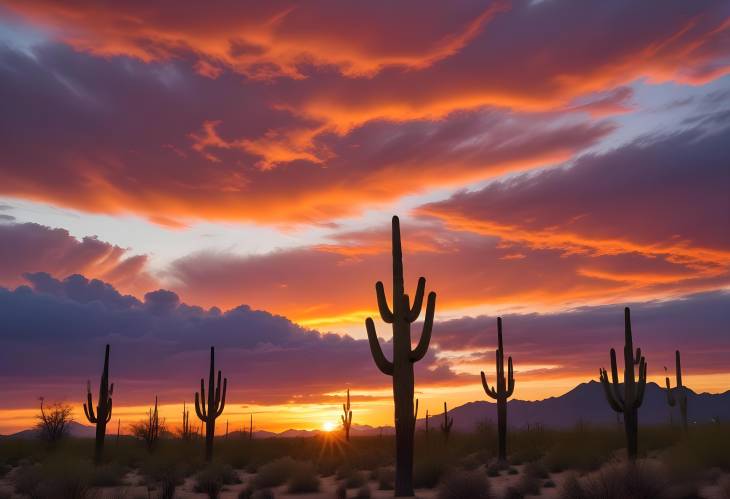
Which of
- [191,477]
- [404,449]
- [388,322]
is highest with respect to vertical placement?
[388,322]

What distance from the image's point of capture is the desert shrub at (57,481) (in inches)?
779

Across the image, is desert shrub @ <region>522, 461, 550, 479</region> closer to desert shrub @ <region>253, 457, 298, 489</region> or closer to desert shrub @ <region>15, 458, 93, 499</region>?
desert shrub @ <region>253, 457, 298, 489</region>

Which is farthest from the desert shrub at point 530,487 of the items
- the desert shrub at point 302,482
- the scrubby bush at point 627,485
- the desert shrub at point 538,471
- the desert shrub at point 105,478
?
the desert shrub at point 105,478

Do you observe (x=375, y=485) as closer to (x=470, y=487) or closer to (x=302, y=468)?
(x=302, y=468)

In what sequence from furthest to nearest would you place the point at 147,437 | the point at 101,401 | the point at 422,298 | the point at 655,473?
the point at 147,437 → the point at 101,401 → the point at 422,298 → the point at 655,473

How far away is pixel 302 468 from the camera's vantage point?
99.1 ft

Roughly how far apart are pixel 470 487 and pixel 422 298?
18.3 feet

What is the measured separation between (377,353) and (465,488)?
15.0ft

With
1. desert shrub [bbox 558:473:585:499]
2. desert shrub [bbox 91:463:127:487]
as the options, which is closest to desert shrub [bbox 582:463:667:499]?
desert shrub [bbox 558:473:585:499]

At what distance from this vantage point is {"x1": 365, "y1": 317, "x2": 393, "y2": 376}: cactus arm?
2203 centimetres

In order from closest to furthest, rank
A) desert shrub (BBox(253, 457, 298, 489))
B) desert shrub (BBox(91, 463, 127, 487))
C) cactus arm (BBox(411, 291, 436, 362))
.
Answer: cactus arm (BBox(411, 291, 436, 362)) → desert shrub (BBox(253, 457, 298, 489)) → desert shrub (BBox(91, 463, 127, 487))

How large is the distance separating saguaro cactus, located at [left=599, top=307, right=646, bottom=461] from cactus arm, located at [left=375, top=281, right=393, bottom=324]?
10.6m

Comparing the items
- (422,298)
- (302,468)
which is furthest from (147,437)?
(422,298)

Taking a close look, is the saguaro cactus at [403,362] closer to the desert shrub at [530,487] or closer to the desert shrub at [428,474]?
the desert shrub at [530,487]
